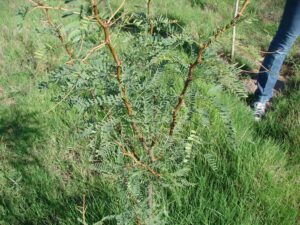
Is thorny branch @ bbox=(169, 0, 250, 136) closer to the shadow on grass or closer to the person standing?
the shadow on grass

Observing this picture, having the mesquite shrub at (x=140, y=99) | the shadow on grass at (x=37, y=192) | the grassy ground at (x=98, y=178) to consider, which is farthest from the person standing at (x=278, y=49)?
the mesquite shrub at (x=140, y=99)

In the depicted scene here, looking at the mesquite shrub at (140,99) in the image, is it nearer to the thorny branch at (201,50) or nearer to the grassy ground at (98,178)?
the thorny branch at (201,50)

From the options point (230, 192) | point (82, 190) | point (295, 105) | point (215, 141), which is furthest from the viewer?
point (295, 105)

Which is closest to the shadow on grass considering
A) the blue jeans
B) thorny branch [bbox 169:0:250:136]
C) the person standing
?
thorny branch [bbox 169:0:250:136]

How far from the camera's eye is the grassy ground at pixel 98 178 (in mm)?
2150

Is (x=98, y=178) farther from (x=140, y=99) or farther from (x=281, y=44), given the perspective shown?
(x=281, y=44)

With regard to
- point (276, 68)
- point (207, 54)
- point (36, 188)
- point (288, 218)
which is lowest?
point (36, 188)

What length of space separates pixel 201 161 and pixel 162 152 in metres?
0.76

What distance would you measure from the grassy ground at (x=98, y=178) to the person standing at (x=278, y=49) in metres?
0.12

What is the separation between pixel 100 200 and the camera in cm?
219

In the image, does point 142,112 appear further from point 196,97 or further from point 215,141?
point 215,141

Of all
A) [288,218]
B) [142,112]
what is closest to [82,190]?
[142,112]

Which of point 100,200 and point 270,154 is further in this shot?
point 270,154

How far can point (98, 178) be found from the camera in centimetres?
248
